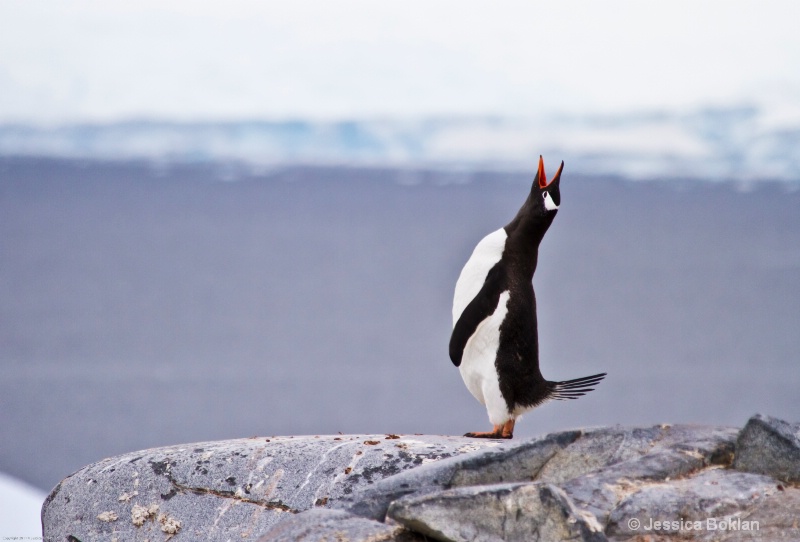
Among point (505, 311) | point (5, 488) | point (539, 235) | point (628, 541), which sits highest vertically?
point (539, 235)

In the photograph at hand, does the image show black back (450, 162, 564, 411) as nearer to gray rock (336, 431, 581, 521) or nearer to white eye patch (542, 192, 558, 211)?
white eye patch (542, 192, 558, 211)

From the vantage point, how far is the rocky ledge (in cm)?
144

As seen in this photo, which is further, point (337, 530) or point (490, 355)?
point (490, 355)

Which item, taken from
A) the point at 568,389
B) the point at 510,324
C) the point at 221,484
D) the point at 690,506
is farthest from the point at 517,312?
the point at 690,506

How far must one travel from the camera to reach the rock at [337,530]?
4.64 ft

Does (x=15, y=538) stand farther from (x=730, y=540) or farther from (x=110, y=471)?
(x=730, y=540)

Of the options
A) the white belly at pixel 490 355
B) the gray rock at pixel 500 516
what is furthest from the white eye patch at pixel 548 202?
the gray rock at pixel 500 516

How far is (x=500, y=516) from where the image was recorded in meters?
1.43

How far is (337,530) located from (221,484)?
1.06 meters

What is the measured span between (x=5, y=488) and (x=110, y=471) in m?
2.58

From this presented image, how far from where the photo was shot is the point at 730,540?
1.47 m

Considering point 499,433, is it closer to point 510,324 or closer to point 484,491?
point 510,324

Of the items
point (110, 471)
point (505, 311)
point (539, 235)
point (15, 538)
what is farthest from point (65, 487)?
point (539, 235)

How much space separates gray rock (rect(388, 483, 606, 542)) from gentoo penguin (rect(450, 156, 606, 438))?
1.52 m
